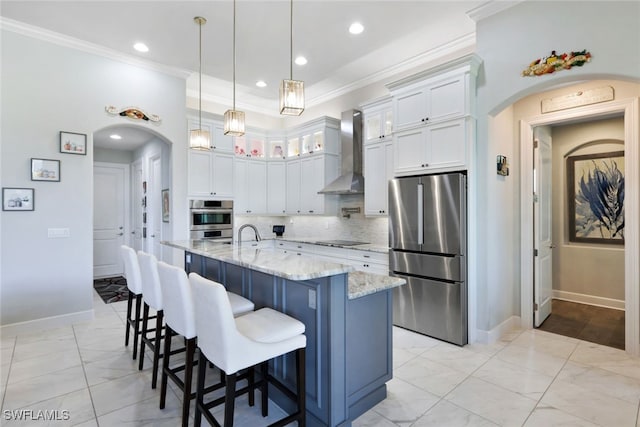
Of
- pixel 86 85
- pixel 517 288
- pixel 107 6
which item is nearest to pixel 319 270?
pixel 517 288

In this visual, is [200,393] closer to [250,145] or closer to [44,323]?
[44,323]

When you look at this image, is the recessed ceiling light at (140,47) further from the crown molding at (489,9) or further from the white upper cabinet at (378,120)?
the crown molding at (489,9)

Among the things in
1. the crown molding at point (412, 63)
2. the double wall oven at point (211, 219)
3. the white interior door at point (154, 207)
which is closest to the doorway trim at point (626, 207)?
the crown molding at point (412, 63)

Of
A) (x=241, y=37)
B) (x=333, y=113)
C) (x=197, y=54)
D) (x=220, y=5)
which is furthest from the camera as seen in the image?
(x=333, y=113)

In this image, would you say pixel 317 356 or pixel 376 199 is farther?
pixel 376 199

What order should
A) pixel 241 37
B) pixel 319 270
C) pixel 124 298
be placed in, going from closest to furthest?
pixel 319 270
pixel 241 37
pixel 124 298

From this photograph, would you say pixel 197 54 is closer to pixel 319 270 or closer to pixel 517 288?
pixel 319 270

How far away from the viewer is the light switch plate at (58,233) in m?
3.89

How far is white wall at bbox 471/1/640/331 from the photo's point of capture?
8.39 feet

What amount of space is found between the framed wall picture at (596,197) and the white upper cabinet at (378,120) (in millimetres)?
3055

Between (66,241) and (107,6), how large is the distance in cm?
274

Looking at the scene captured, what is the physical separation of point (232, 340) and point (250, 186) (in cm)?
458

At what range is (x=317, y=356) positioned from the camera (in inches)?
79.1

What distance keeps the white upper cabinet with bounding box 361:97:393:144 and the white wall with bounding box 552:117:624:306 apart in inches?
114
